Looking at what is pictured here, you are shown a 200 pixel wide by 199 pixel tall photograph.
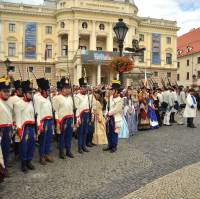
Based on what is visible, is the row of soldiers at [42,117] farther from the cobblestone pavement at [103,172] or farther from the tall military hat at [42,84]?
the cobblestone pavement at [103,172]

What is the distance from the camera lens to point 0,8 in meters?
51.3

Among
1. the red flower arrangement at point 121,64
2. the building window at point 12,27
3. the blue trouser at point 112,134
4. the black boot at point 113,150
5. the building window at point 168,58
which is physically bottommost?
the black boot at point 113,150

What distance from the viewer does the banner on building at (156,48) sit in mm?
59344

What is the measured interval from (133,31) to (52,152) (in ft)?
160

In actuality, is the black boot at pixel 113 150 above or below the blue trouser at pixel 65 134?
below

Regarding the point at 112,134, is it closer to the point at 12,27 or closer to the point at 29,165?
the point at 29,165

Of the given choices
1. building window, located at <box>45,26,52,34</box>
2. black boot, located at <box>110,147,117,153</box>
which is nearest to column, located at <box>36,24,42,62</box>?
building window, located at <box>45,26,52,34</box>

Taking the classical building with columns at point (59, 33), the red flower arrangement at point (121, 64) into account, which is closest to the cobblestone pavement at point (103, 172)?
the red flower arrangement at point (121, 64)

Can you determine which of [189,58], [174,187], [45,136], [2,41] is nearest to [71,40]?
[2,41]

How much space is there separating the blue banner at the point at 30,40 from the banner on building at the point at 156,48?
21228 millimetres

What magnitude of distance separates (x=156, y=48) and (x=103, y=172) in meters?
55.1

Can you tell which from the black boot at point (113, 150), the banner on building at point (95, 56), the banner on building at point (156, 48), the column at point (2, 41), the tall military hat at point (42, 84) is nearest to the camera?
the tall military hat at point (42, 84)

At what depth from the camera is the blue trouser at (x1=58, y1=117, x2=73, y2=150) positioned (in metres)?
8.09

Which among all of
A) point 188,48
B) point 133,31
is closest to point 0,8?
point 133,31
